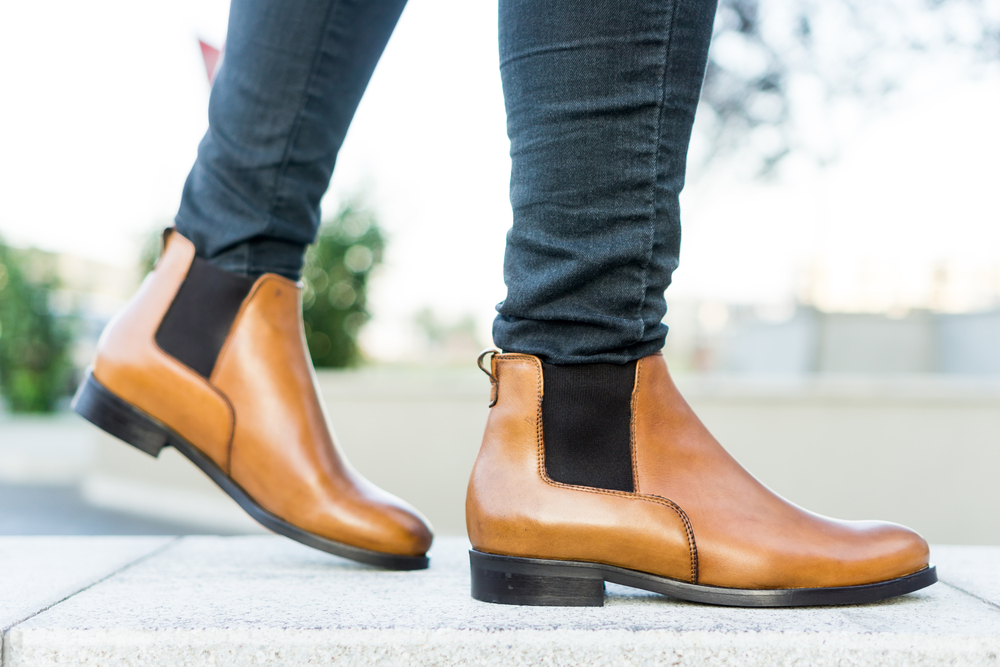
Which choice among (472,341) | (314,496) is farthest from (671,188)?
(472,341)

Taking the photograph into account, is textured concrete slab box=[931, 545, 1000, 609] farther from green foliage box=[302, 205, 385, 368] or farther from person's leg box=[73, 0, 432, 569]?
green foliage box=[302, 205, 385, 368]

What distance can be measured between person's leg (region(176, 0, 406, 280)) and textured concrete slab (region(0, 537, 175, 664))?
0.39 metres

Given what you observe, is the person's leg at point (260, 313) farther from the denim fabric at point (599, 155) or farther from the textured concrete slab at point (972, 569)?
the textured concrete slab at point (972, 569)

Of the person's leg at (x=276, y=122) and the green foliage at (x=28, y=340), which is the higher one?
the person's leg at (x=276, y=122)

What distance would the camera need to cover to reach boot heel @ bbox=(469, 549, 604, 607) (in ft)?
2.33

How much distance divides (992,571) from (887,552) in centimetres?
29

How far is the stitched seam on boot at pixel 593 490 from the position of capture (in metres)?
0.70

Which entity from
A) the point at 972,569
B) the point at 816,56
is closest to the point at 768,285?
the point at 816,56

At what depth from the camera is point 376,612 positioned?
673mm

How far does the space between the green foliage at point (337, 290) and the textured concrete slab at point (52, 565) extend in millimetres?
4844

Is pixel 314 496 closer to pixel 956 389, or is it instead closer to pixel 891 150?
pixel 956 389

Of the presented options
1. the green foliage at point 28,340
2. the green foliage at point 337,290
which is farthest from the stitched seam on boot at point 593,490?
the green foliage at point 28,340

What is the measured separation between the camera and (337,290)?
5.95m

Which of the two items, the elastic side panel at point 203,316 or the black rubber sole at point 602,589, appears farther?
the elastic side panel at point 203,316
